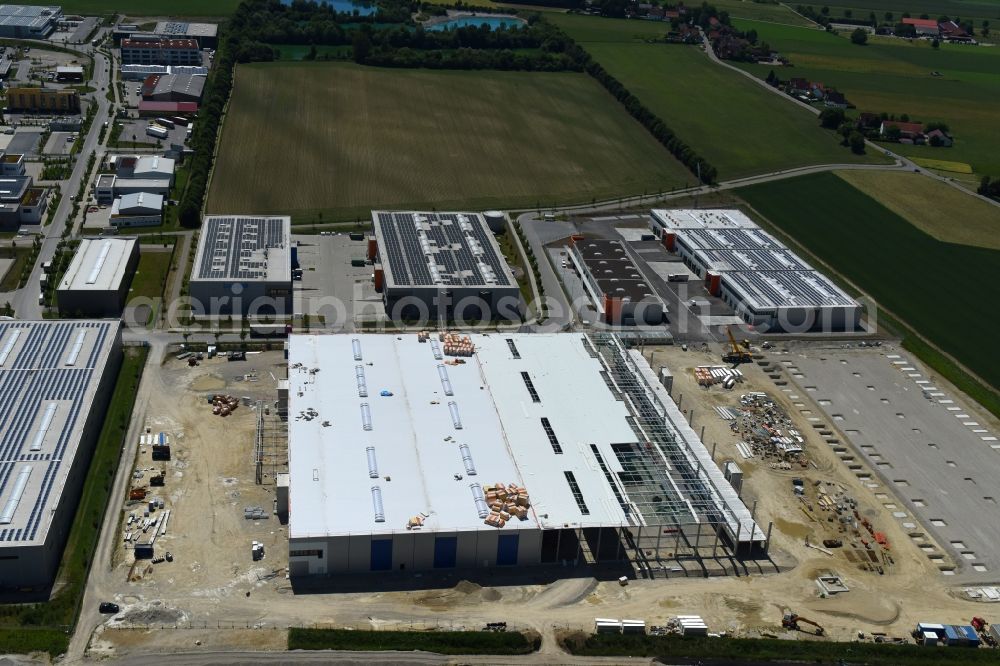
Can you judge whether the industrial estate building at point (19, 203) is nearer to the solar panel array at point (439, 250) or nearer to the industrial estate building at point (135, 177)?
the industrial estate building at point (135, 177)

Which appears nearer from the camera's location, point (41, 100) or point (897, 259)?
point (897, 259)

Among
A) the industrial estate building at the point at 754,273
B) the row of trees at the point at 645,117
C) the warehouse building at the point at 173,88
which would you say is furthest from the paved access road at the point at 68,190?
the row of trees at the point at 645,117

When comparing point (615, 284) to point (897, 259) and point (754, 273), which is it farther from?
point (897, 259)

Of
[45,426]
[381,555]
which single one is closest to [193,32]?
[45,426]

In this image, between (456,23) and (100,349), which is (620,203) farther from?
(456,23)

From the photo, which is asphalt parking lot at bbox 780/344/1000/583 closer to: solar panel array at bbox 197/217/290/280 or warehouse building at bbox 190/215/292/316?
warehouse building at bbox 190/215/292/316

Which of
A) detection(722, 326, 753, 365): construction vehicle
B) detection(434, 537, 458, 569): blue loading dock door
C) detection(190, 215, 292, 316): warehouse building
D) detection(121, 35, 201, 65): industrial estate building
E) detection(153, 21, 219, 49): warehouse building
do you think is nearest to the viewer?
detection(434, 537, 458, 569): blue loading dock door

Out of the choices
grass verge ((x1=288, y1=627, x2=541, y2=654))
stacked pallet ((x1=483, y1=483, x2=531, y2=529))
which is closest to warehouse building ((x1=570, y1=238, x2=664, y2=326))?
stacked pallet ((x1=483, y1=483, x2=531, y2=529))
